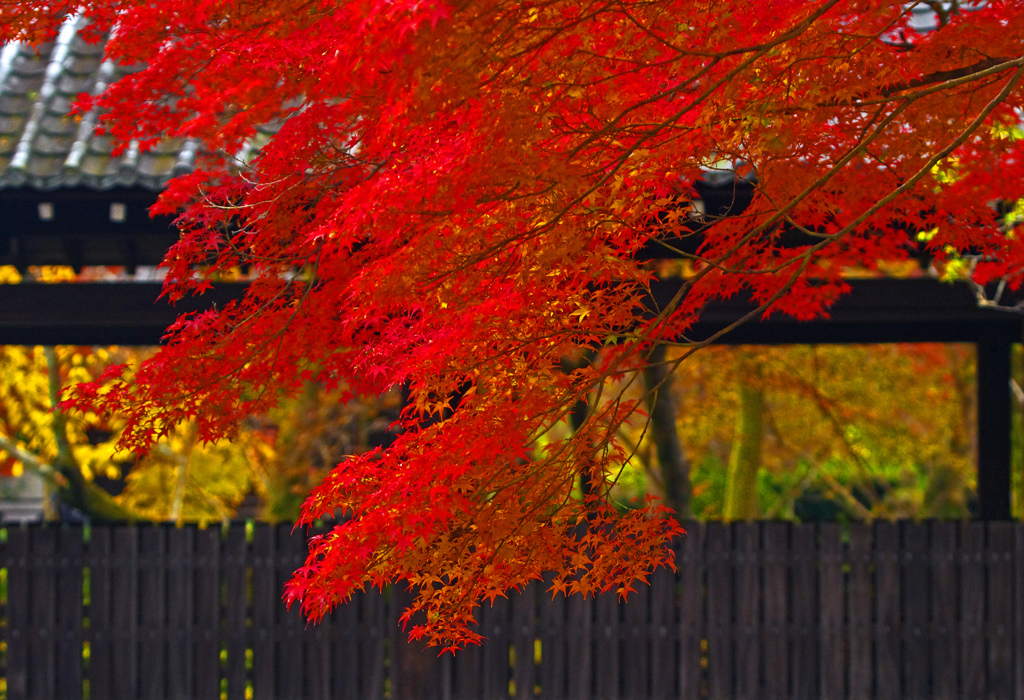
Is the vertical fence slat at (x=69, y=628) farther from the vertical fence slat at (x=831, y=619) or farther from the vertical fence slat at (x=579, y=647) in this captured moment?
the vertical fence slat at (x=831, y=619)

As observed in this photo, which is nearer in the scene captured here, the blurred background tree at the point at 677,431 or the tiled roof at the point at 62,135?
the tiled roof at the point at 62,135

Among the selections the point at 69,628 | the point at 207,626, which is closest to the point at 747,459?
the point at 207,626

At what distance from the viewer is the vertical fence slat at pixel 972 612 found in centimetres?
638

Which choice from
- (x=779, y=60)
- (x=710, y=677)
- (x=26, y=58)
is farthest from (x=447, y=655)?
(x=26, y=58)

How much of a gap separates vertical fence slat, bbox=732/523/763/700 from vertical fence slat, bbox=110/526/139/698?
416cm

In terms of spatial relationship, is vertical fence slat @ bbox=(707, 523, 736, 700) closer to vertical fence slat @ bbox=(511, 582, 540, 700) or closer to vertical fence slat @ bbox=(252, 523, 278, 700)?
vertical fence slat @ bbox=(511, 582, 540, 700)

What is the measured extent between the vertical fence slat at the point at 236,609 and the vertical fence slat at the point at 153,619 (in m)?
0.38

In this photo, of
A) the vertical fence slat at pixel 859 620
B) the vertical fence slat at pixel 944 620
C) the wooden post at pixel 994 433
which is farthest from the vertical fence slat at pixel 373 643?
the wooden post at pixel 994 433

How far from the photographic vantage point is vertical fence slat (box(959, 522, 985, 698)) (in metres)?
6.38

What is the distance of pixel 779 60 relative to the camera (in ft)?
11.5

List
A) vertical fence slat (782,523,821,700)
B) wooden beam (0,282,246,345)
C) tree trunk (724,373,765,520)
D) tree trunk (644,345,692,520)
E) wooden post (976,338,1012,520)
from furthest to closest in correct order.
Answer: tree trunk (724,373,765,520)
tree trunk (644,345,692,520)
wooden post (976,338,1012,520)
vertical fence slat (782,523,821,700)
wooden beam (0,282,246,345)

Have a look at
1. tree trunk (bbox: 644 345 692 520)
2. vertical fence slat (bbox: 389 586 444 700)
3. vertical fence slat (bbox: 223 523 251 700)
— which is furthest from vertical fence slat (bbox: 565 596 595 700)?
tree trunk (bbox: 644 345 692 520)

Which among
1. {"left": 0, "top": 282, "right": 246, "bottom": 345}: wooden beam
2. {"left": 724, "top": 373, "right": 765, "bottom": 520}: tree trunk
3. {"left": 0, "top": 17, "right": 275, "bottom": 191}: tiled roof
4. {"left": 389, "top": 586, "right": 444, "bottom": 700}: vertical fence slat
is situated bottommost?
{"left": 389, "top": 586, "right": 444, "bottom": 700}: vertical fence slat

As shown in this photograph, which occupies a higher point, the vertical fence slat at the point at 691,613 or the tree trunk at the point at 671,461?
the tree trunk at the point at 671,461
